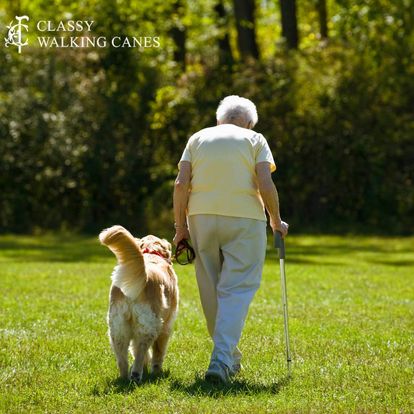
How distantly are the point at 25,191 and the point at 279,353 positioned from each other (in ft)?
51.9

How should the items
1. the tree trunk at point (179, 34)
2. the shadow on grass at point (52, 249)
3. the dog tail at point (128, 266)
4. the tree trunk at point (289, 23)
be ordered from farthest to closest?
the tree trunk at point (179, 34)
the tree trunk at point (289, 23)
the shadow on grass at point (52, 249)
the dog tail at point (128, 266)

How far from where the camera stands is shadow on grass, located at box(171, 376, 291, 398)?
646 centimetres

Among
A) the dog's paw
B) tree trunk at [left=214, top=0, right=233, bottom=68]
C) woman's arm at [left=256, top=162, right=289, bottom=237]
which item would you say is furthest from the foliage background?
the dog's paw

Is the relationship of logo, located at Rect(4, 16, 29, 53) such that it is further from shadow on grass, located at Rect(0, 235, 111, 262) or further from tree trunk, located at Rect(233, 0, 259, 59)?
tree trunk, located at Rect(233, 0, 259, 59)

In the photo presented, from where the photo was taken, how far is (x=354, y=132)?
22.7m

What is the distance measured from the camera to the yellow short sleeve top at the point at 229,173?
279 inches

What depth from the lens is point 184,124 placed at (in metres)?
23.0

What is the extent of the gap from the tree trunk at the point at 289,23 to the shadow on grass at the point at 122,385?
18.9 metres

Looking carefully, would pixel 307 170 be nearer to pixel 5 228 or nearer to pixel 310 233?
pixel 310 233

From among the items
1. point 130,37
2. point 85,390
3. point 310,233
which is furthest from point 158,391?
point 130,37

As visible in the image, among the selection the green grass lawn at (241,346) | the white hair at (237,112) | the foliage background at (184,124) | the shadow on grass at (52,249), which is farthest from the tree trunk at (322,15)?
the white hair at (237,112)

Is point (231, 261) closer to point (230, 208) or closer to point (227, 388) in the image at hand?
point (230, 208)

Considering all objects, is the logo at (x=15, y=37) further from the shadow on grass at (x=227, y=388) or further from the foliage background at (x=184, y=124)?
the shadow on grass at (x=227, y=388)

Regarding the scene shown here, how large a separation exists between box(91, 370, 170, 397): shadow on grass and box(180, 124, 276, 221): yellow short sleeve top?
127 cm
